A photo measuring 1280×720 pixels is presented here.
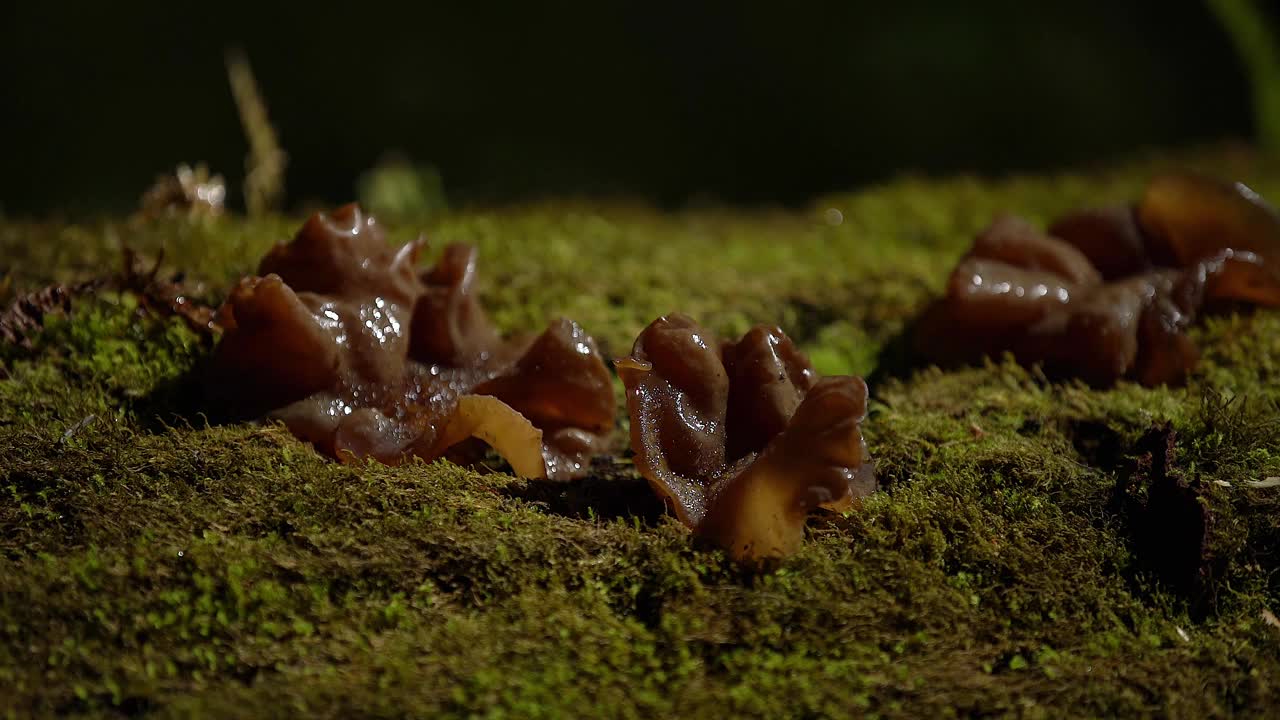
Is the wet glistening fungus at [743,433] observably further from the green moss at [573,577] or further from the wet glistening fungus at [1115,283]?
the wet glistening fungus at [1115,283]

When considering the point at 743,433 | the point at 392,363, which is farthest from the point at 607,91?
the point at 743,433

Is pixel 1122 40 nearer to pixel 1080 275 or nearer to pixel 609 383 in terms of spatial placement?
pixel 1080 275

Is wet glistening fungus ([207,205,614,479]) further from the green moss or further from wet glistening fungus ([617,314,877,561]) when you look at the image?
wet glistening fungus ([617,314,877,561])

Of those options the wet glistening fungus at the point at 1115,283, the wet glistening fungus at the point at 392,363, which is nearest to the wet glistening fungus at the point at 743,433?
the wet glistening fungus at the point at 392,363

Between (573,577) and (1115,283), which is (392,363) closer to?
(573,577)

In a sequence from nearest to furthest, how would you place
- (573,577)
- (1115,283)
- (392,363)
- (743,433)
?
(573,577), (743,433), (392,363), (1115,283)

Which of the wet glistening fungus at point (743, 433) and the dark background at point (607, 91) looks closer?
the wet glistening fungus at point (743, 433)

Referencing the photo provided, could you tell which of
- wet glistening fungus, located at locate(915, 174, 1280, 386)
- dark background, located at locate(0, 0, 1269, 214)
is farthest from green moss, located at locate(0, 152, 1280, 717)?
dark background, located at locate(0, 0, 1269, 214)
